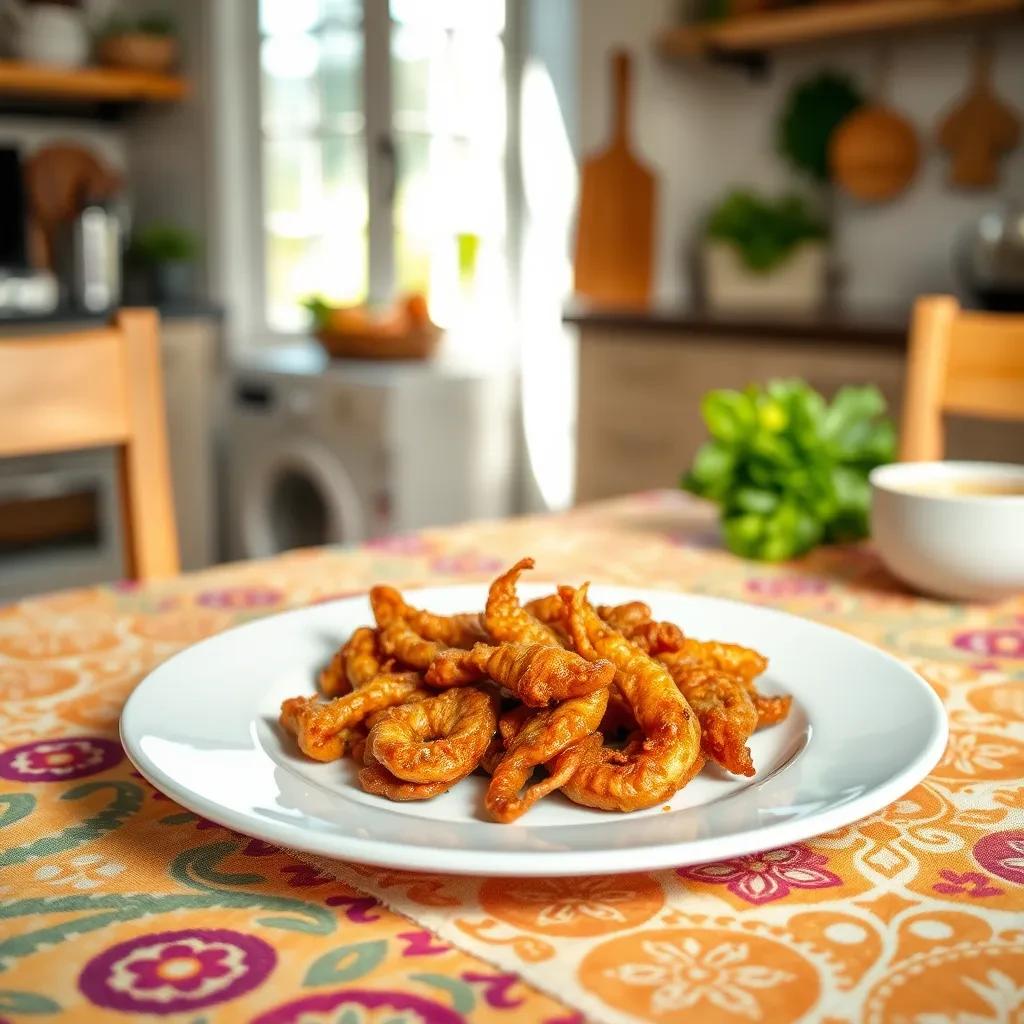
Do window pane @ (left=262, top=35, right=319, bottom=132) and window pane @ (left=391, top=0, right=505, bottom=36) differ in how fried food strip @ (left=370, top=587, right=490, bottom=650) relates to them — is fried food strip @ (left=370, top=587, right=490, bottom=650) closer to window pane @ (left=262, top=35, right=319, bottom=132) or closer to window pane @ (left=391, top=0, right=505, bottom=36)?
window pane @ (left=391, top=0, right=505, bottom=36)

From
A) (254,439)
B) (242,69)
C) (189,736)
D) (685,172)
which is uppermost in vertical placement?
(242,69)

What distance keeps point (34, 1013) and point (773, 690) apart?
418mm

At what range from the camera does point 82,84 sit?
3.59m

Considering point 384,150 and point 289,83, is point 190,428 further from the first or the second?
point 289,83

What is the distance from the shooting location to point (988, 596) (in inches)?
37.3

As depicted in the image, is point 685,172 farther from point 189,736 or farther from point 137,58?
point 189,736

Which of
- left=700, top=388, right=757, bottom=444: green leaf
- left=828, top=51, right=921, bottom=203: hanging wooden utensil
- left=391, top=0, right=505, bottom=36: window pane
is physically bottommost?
left=700, top=388, right=757, bottom=444: green leaf

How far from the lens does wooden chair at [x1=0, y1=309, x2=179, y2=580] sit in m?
1.20

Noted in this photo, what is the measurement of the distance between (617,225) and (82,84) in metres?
1.65

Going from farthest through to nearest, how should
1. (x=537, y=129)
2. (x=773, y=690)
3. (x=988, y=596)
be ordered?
(x=537, y=129) → (x=988, y=596) → (x=773, y=690)

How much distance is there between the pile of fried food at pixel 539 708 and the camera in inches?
20.4

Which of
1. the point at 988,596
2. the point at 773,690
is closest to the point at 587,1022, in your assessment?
the point at 773,690

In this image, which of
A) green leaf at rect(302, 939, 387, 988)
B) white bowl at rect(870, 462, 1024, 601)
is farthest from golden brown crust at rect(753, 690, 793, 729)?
white bowl at rect(870, 462, 1024, 601)

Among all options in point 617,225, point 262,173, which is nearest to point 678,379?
point 617,225
